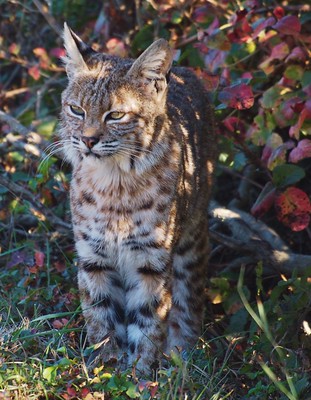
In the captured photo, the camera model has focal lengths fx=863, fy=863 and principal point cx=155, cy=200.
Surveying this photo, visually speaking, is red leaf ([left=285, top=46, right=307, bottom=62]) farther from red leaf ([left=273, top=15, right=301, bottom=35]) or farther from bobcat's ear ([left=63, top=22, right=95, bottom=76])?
bobcat's ear ([left=63, top=22, right=95, bottom=76])

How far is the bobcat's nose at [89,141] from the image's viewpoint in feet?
14.4

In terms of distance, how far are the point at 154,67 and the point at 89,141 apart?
1.93ft

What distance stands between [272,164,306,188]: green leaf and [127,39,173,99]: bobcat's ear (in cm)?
108

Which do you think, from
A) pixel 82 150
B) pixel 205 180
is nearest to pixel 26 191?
pixel 205 180

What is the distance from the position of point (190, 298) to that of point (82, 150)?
1648mm

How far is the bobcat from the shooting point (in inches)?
180

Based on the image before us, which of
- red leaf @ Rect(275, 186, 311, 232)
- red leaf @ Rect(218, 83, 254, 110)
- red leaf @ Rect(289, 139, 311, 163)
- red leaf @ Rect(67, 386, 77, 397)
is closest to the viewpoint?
red leaf @ Rect(67, 386, 77, 397)

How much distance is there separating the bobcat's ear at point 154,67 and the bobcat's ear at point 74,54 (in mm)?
289

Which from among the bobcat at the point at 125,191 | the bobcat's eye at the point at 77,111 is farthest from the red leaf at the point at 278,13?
the bobcat's eye at the point at 77,111

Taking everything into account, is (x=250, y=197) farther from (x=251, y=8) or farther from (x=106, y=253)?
(x=106, y=253)

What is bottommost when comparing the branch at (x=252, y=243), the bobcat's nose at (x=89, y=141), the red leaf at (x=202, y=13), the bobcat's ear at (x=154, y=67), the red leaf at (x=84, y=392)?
the branch at (x=252, y=243)

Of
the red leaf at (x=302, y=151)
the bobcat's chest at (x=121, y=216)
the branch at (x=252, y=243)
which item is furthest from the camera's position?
the branch at (x=252, y=243)

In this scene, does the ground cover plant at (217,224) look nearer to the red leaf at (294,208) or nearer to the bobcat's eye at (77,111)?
the red leaf at (294,208)

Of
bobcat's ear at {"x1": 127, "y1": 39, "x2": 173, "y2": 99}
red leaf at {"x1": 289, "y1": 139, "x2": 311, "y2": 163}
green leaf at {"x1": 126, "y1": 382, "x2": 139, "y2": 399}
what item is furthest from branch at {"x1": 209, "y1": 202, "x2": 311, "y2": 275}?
green leaf at {"x1": 126, "y1": 382, "x2": 139, "y2": 399}
